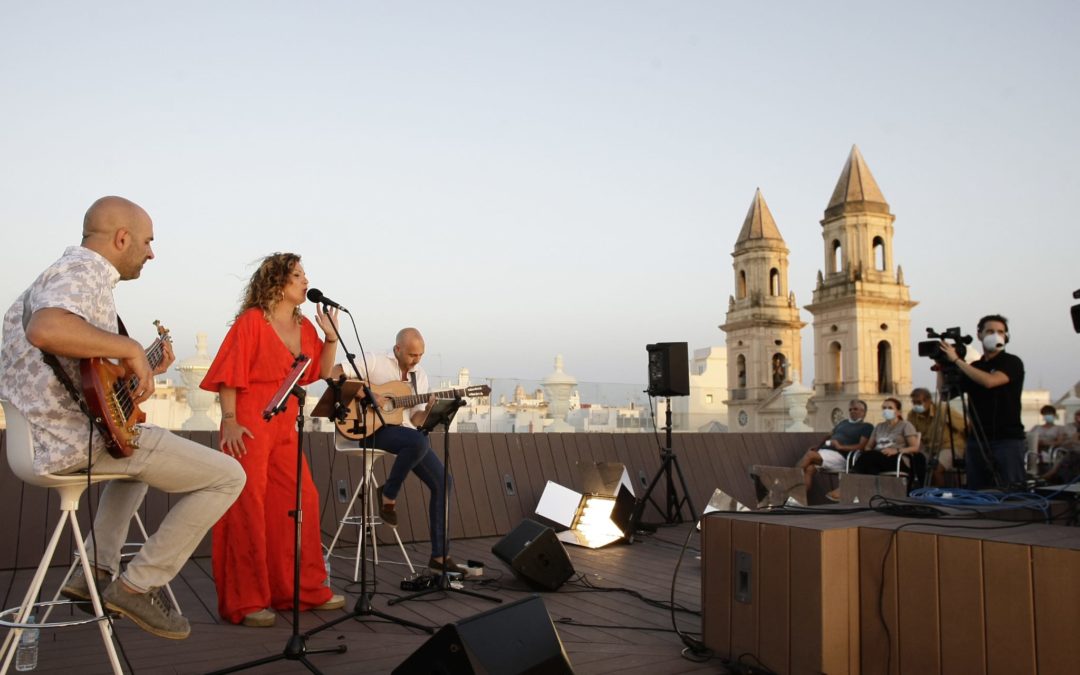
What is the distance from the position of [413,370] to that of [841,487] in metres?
4.12

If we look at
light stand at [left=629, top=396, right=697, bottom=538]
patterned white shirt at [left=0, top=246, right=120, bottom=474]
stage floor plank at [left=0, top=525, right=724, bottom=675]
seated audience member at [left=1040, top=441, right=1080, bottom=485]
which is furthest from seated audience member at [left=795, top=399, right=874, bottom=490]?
patterned white shirt at [left=0, top=246, right=120, bottom=474]

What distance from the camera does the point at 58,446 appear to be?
273 cm

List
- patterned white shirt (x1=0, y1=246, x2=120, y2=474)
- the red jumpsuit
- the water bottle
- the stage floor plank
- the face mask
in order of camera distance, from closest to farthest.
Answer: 1. patterned white shirt (x1=0, y1=246, x2=120, y2=474)
2. the water bottle
3. the stage floor plank
4. the red jumpsuit
5. the face mask

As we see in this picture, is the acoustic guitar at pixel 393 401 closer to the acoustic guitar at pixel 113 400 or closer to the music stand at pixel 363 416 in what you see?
the music stand at pixel 363 416

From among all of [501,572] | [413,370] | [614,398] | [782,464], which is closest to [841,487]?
[782,464]

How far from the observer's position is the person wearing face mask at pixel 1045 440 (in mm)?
11211

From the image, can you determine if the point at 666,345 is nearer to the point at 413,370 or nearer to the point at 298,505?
the point at 413,370

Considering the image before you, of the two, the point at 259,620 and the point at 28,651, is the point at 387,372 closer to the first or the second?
the point at 259,620

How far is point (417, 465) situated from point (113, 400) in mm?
2817

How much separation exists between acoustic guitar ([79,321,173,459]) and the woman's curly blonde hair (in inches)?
60.1

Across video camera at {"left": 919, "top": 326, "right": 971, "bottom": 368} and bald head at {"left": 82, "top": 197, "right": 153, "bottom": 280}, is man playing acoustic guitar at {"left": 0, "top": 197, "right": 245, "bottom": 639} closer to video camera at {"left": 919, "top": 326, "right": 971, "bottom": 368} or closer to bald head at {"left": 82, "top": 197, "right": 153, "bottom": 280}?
bald head at {"left": 82, "top": 197, "right": 153, "bottom": 280}

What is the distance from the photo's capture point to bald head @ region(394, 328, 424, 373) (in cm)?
559

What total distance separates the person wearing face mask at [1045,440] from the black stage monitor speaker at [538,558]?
880 cm

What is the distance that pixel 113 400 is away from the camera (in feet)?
8.95
